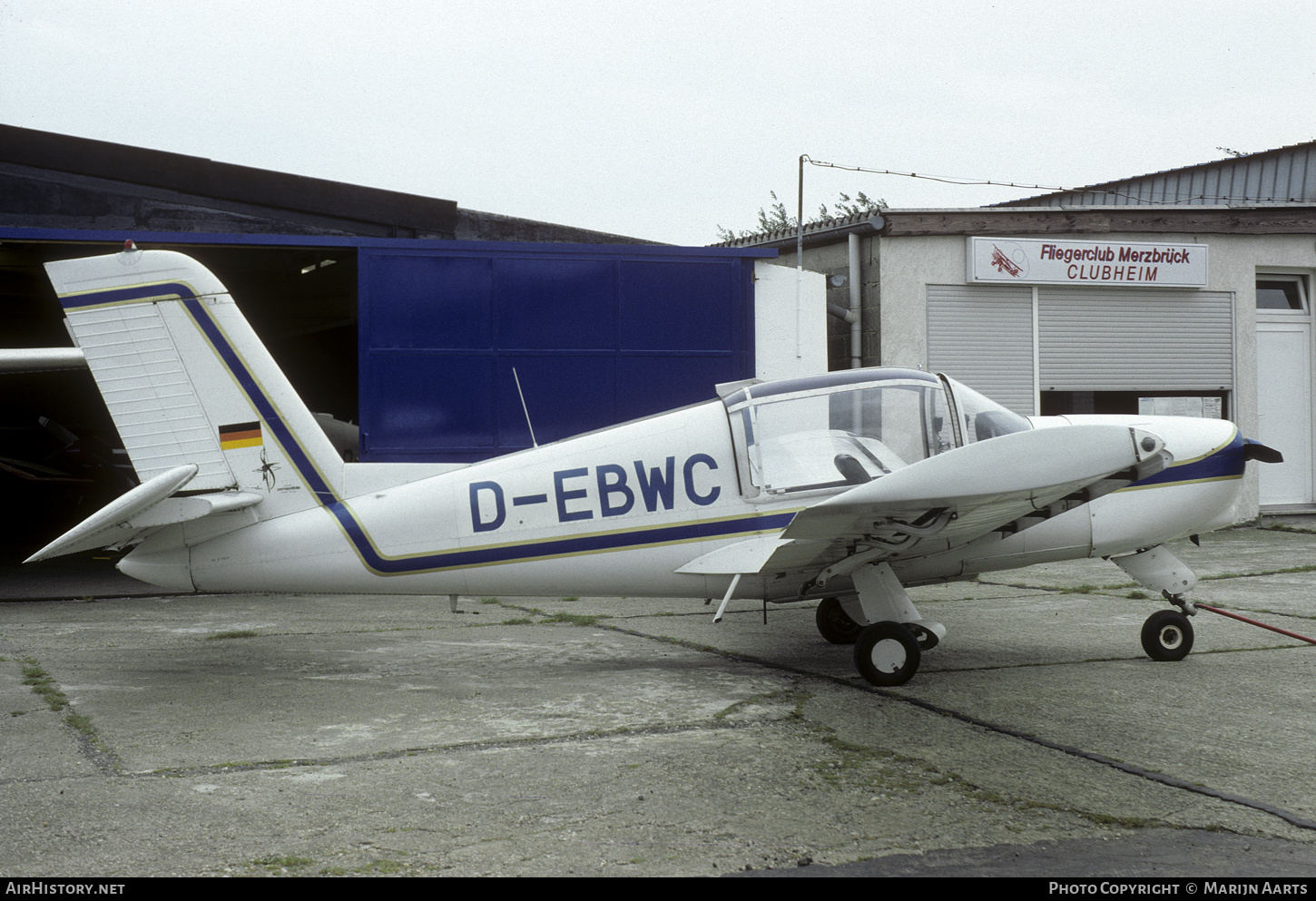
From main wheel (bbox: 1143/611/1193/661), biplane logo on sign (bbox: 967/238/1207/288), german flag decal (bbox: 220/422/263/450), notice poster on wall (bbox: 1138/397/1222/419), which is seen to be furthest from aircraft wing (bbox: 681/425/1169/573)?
notice poster on wall (bbox: 1138/397/1222/419)

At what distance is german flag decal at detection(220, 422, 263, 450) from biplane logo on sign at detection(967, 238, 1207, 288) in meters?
10.4

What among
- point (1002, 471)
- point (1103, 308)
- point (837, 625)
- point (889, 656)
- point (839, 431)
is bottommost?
point (837, 625)

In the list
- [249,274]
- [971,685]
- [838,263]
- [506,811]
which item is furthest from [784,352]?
[506,811]

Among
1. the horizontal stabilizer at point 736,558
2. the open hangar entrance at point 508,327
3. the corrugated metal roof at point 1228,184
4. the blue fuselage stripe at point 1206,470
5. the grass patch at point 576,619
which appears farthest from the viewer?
the corrugated metal roof at point 1228,184

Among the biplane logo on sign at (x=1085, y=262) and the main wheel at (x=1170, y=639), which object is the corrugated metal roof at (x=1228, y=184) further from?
the main wheel at (x=1170, y=639)

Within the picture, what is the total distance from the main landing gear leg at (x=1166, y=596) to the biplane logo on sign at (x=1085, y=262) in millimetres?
8007

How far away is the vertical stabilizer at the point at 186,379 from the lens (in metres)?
5.94

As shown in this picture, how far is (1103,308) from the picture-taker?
14.3m

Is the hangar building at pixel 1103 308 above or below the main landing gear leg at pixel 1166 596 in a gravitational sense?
above

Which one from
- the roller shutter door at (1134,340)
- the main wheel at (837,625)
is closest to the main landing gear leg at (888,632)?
the main wheel at (837,625)

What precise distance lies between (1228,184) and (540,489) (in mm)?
19630

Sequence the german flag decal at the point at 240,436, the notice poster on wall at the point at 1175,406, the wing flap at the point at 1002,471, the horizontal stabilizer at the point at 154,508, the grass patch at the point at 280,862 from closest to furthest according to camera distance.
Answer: the grass patch at the point at 280,862 → the wing flap at the point at 1002,471 → the horizontal stabilizer at the point at 154,508 → the german flag decal at the point at 240,436 → the notice poster on wall at the point at 1175,406

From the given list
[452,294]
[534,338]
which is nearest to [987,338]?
[534,338]

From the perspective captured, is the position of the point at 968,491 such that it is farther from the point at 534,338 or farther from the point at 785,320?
the point at 785,320
